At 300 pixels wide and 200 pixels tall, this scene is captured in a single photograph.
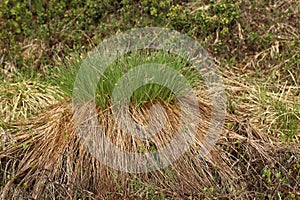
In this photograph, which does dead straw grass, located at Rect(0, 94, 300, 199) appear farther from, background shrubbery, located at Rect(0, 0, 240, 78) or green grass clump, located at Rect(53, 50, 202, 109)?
background shrubbery, located at Rect(0, 0, 240, 78)

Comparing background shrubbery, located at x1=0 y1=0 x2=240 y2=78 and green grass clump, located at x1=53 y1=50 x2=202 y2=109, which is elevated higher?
background shrubbery, located at x1=0 y1=0 x2=240 y2=78

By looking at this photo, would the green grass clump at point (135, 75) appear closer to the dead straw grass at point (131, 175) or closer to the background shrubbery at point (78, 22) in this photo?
the dead straw grass at point (131, 175)

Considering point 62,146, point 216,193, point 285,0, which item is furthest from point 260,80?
point 62,146

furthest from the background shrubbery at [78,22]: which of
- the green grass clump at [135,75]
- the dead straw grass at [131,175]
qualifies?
the dead straw grass at [131,175]

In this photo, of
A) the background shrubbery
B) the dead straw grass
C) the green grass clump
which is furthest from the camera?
the background shrubbery

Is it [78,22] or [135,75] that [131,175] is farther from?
[78,22]

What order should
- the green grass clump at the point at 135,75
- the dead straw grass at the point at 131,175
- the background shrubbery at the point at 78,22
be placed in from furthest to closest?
1. the background shrubbery at the point at 78,22
2. the green grass clump at the point at 135,75
3. the dead straw grass at the point at 131,175

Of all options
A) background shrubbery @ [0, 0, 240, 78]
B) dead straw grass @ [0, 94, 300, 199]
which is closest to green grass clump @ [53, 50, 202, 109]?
dead straw grass @ [0, 94, 300, 199]

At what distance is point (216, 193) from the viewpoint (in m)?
3.31

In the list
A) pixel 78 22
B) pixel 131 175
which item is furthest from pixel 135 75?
pixel 78 22

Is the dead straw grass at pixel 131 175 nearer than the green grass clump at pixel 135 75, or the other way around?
the dead straw grass at pixel 131 175

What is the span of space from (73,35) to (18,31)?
59 centimetres

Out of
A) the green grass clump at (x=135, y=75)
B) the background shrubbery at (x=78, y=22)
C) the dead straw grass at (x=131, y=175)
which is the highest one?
the background shrubbery at (x=78, y=22)

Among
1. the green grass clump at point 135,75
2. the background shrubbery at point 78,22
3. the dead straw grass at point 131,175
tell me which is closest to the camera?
the dead straw grass at point 131,175
